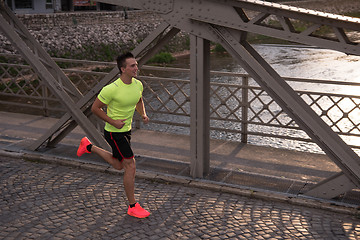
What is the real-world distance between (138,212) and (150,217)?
0.49ft

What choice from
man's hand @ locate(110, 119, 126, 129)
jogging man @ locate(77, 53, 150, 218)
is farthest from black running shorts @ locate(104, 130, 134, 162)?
man's hand @ locate(110, 119, 126, 129)

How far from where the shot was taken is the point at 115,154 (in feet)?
22.3

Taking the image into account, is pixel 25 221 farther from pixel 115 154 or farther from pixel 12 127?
pixel 12 127

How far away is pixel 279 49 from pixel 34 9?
19.0 m

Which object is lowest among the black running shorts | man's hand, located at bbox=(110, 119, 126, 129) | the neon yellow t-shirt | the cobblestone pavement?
the cobblestone pavement

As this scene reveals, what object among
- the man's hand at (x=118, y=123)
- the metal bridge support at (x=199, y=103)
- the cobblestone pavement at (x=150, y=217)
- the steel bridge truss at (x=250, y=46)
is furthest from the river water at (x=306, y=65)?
the man's hand at (x=118, y=123)

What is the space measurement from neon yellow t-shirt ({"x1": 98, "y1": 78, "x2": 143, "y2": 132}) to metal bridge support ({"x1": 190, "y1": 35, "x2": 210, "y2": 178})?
3.67 feet

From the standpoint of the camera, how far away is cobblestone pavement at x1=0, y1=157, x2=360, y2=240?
615 centimetres

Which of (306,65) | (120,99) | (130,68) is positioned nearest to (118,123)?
(120,99)

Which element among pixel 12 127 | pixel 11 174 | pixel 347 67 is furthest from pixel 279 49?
pixel 11 174

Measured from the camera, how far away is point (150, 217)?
6566mm

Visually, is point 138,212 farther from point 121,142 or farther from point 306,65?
point 306,65

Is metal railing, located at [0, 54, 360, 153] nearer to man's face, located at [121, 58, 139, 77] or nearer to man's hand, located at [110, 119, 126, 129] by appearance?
man's face, located at [121, 58, 139, 77]

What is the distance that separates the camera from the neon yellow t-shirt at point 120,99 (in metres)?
6.43
